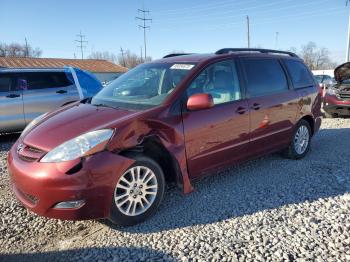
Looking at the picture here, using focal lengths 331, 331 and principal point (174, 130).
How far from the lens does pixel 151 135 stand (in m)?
3.48

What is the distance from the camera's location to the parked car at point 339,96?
31.3 ft

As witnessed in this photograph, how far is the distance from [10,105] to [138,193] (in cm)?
529

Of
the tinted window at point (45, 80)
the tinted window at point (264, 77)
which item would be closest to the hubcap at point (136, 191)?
the tinted window at point (264, 77)

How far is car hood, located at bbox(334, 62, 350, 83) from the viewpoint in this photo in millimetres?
9948

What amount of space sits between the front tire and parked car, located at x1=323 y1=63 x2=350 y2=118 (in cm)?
786

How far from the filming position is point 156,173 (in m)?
3.52

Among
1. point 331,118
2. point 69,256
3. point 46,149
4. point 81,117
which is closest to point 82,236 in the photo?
point 69,256

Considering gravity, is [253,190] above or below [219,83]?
below

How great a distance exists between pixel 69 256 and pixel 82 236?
344mm

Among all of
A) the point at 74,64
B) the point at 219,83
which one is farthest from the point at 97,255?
the point at 74,64

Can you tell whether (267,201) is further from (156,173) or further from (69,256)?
(69,256)

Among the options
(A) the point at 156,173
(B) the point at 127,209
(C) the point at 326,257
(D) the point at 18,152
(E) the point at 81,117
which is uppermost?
(E) the point at 81,117

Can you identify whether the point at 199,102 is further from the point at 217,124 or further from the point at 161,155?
the point at 161,155

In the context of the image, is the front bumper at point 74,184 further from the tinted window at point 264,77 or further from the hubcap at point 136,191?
the tinted window at point 264,77
